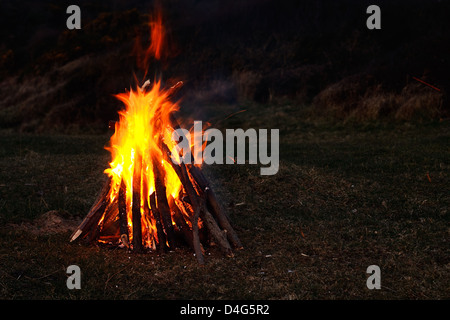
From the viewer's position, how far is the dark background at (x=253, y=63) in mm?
14609

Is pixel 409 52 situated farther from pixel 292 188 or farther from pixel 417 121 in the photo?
pixel 292 188

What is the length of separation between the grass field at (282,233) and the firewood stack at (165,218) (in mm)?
171

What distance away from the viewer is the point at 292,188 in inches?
290

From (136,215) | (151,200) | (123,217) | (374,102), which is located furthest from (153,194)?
(374,102)

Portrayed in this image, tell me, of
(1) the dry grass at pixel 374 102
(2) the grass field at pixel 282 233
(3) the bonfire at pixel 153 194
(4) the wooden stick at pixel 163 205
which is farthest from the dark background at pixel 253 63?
(4) the wooden stick at pixel 163 205

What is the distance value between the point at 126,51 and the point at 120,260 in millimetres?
18915

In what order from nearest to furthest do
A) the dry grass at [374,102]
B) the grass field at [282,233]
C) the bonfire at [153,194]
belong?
1. the grass field at [282,233]
2. the bonfire at [153,194]
3. the dry grass at [374,102]

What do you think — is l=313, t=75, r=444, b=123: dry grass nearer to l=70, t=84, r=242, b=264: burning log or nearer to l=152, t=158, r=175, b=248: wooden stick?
l=70, t=84, r=242, b=264: burning log

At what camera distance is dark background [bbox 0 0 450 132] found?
14.6 m

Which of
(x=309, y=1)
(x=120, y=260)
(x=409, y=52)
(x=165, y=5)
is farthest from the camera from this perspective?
(x=165, y=5)

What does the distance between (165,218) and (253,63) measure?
1713 cm

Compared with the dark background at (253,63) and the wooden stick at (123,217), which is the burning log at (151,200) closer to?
the wooden stick at (123,217)

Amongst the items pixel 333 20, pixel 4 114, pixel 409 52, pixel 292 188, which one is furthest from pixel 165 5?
pixel 292 188
